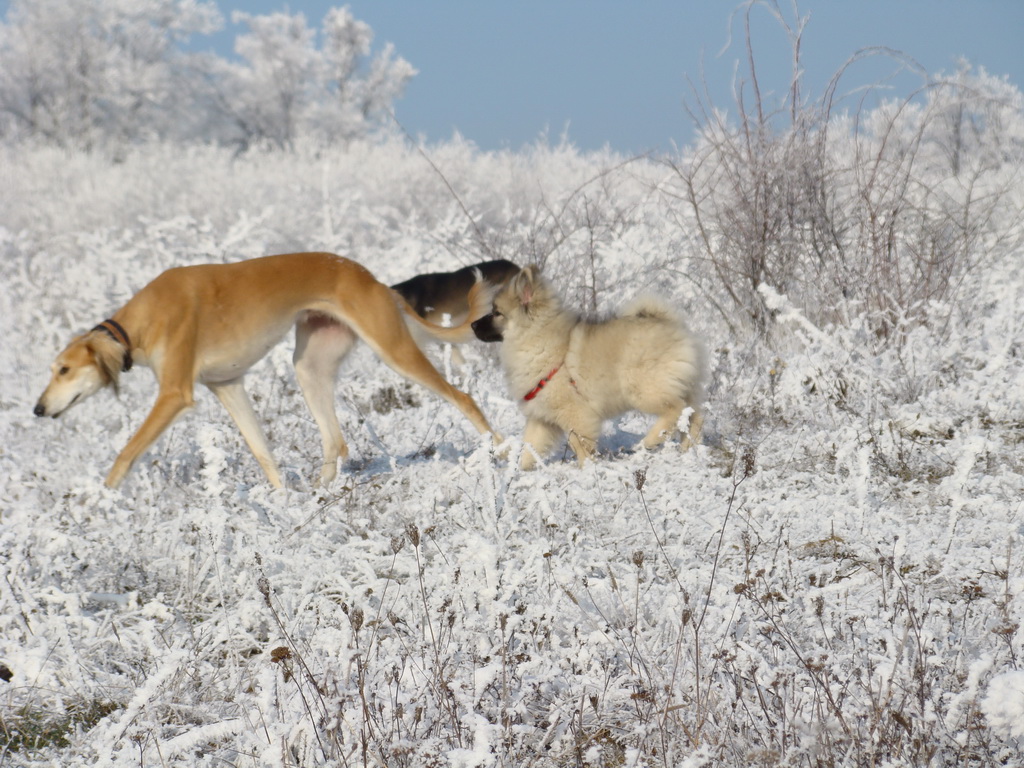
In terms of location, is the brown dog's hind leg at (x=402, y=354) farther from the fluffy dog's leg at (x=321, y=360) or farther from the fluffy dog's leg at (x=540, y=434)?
the fluffy dog's leg at (x=321, y=360)

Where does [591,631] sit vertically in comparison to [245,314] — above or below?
below

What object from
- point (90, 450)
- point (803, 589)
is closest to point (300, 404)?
point (90, 450)

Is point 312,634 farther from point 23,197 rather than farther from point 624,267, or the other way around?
point 23,197

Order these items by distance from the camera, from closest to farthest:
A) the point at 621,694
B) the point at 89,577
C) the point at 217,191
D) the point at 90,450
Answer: the point at 621,694 → the point at 89,577 → the point at 90,450 → the point at 217,191

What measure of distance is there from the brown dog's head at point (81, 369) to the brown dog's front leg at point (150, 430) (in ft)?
1.26

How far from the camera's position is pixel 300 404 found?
7613 millimetres

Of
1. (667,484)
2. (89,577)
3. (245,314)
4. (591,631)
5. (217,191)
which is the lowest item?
(591,631)

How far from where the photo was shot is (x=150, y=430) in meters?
4.96

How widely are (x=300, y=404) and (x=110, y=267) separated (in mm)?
4980

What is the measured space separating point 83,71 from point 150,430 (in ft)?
126

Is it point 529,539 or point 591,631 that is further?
point 529,539

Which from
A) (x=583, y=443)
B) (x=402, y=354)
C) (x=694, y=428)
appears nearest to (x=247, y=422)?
(x=402, y=354)

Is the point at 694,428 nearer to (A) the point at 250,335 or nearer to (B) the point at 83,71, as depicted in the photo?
(A) the point at 250,335

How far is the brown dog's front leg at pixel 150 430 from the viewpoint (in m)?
4.86
